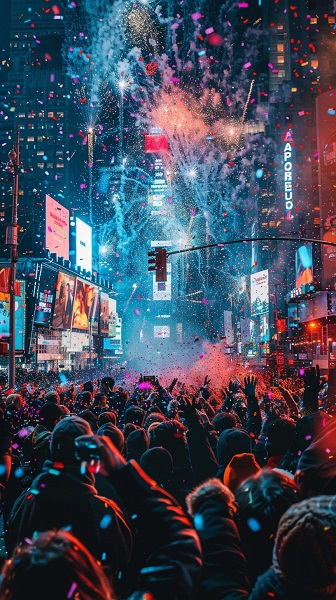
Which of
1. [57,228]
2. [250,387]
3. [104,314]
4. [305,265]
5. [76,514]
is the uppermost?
[57,228]

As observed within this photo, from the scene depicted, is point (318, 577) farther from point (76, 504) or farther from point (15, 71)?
point (15, 71)

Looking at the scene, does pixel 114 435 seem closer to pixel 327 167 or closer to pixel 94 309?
pixel 327 167

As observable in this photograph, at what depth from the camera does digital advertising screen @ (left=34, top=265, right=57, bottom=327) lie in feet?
165

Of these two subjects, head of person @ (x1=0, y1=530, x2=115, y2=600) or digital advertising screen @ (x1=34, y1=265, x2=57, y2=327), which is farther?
digital advertising screen @ (x1=34, y1=265, x2=57, y2=327)

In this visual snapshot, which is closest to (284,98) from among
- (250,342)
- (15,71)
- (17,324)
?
(250,342)

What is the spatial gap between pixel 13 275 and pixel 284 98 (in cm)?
7841

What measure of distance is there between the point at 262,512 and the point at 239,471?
1.33 meters

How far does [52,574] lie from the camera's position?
155 centimetres

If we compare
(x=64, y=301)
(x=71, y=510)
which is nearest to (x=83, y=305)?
(x=64, y=301)

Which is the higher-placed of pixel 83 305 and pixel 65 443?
pixel 83 305

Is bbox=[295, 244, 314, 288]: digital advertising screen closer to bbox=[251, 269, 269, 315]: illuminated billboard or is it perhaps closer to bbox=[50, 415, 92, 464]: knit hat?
bbox=[251, 269, 269, 315]: illuminated billboard

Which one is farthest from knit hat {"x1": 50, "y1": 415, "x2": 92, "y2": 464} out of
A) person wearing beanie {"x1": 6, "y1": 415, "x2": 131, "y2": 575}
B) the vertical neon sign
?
the vertical neon sign

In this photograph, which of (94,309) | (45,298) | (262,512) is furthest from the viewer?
(94,309)

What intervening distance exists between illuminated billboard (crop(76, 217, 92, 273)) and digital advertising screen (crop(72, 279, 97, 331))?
11.3 feet
